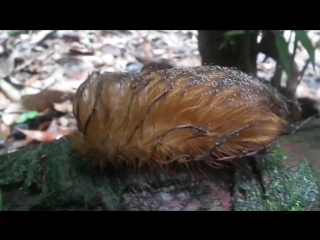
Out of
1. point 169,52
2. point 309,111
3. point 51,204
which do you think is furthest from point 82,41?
point 51,204

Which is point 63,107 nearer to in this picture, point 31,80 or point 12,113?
point 12,113

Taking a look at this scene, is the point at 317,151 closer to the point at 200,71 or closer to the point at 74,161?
the point at 200,71

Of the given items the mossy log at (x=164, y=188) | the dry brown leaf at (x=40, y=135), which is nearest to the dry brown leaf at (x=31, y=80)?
the dry brown leaf at (x=40, y=135)

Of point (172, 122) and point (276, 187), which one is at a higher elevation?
point (172, 122)

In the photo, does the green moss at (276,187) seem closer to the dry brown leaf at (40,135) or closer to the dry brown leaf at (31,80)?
the dry brown leaf at (40,135)

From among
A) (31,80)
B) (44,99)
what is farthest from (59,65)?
(44,99)

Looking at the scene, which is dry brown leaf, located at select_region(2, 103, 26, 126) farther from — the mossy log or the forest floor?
the mossy log

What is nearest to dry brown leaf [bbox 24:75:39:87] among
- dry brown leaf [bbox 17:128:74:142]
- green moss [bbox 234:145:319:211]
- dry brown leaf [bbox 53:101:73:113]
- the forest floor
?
the forest floor
